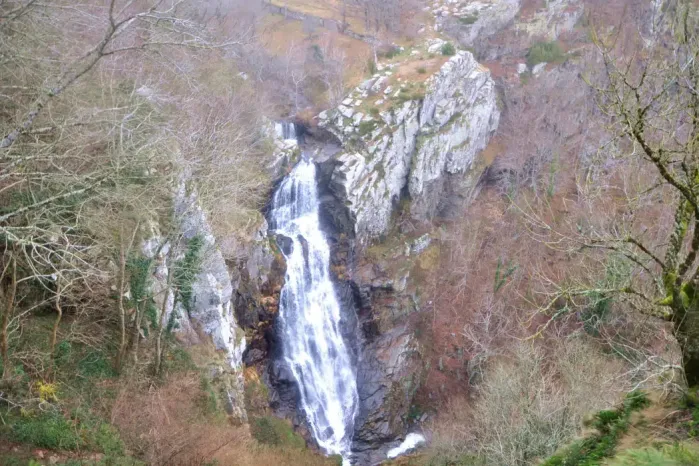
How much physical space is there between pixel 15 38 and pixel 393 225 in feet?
68.0

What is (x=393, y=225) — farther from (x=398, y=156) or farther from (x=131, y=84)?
(x=131, y=84)

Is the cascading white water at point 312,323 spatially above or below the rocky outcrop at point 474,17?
below

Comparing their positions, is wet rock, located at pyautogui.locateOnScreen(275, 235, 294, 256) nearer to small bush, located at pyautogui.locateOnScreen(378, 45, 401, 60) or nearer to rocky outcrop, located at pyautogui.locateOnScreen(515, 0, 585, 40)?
small bush, located at pyautogui.locateOnScreen(378, 45, 401, 60)

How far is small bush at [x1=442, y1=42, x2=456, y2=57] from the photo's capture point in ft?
96.5

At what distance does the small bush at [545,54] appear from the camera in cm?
3434

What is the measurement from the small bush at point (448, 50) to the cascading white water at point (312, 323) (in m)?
12.1

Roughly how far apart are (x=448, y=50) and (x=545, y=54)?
9713mm

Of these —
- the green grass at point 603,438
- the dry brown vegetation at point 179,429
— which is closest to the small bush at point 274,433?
the dry brown vegetation at point 179,429

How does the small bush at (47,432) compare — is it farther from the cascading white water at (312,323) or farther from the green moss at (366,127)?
the green moss at (366,127)

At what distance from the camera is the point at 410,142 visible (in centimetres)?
2670

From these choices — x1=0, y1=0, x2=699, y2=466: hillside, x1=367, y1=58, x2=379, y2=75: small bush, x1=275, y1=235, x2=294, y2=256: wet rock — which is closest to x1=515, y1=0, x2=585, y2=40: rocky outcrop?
x1=0, y1=0, x2=699, y2=466: hillside

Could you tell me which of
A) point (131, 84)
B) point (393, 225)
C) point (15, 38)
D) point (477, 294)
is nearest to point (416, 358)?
point (477, 294)

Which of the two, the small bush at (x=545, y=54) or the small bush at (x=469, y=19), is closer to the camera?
the small bush at (x=545, y=54)

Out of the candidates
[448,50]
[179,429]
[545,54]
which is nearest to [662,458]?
[179,429]
